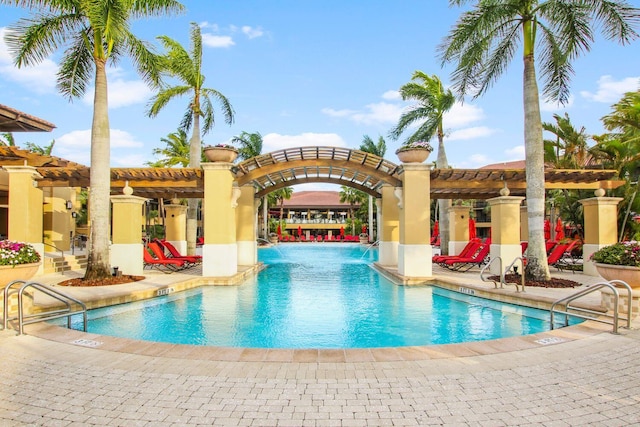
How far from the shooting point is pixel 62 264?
16312 millimetres

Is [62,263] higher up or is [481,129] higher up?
[481,129]

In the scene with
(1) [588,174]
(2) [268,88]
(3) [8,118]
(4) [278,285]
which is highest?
(2) [268,88]

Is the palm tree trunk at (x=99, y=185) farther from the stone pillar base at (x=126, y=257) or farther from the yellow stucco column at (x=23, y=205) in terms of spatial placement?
the yellow stucco column at (x=23, y=205)

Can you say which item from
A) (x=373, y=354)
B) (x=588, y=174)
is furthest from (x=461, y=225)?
(x=373, y=354)

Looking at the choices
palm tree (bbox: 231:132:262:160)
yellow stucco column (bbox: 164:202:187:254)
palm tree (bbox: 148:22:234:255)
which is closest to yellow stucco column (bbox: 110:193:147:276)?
palm tree (bbox: 148:22:234:255)

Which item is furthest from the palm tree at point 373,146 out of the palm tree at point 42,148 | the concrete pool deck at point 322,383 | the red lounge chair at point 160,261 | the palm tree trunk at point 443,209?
the concrete pool deck at point 322,383

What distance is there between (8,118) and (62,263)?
23.1 feet

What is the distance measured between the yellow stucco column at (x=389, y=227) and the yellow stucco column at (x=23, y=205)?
14050 millimetres

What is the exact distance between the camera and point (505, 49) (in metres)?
12.8

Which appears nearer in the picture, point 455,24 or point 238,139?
point 455,24

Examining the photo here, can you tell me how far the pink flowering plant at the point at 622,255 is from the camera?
23.9 feet

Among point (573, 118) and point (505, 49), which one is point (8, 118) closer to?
point (505, 49)

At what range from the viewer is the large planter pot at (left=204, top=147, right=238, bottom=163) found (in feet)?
46.2

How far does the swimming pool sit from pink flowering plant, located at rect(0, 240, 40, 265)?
1721 millimetres
